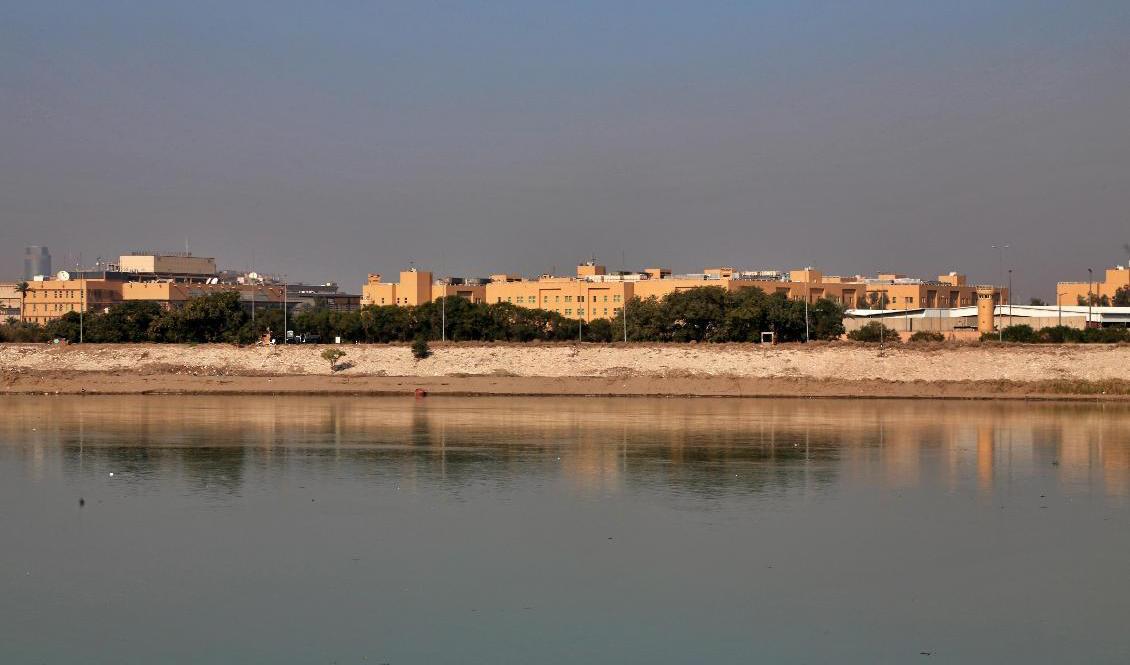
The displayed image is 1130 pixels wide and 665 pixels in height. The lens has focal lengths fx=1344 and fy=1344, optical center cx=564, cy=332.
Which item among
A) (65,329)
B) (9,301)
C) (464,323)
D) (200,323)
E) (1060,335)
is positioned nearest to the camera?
(1060,335)

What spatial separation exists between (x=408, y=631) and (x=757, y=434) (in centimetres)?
2549

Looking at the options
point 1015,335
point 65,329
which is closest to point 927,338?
point 1015,335

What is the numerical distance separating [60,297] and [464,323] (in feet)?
159

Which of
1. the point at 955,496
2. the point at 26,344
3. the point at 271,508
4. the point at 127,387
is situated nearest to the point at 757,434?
the point at 955,496

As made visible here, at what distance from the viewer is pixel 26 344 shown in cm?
7238

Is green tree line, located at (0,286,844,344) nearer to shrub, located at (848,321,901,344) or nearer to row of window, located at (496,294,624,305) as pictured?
shrub, located at (848,321,901,344)

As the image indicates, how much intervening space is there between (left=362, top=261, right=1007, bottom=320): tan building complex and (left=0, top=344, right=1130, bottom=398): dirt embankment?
37096 millimetres

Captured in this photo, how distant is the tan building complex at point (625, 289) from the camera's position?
110250 mm

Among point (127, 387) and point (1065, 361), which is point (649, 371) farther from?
point (127, 387)

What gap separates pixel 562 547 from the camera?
23.5 metres

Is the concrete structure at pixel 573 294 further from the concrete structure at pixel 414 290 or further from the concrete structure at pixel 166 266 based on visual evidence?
the concrete structure at pixel 166 266

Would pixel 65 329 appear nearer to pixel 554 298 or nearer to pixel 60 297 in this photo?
pixel 60 297

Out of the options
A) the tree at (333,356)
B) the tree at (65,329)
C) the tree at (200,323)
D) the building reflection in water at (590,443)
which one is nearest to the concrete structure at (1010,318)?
the building reflection in water at (590,443)

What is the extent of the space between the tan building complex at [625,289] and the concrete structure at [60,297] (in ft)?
74.3
